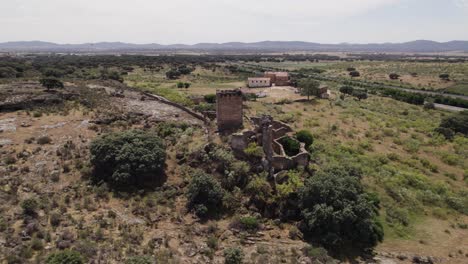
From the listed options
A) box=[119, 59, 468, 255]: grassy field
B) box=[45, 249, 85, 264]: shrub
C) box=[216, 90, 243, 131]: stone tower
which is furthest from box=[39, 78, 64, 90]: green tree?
box=[45, 249, 85, 264]: shrub

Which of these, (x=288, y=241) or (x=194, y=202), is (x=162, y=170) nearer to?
(x=194, y=202)

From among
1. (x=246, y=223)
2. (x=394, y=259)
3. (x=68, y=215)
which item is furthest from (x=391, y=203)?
(x=68, y=215)

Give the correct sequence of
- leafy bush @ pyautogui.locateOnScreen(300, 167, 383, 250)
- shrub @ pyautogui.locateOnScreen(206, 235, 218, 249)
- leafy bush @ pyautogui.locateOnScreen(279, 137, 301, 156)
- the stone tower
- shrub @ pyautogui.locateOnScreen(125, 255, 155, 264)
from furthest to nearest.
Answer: the stone tower, leafy bush @ pyautogui.locateOnScreen(279, 137, 301, 156), leafy bush @ pyautogui.locateOnScreen(300, 167, 383, 250), shrub @ pyautogui.locateOnScreen(206, 235, 218, 249), shrub @ pyautogui.locateOnScreen(125, 255, 155, 264)

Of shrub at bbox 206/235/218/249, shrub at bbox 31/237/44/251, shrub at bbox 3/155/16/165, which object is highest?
shrub at bbox 3/155/16/165

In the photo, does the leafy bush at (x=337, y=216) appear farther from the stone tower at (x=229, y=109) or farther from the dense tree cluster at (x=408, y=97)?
the dense tree cluster at (x=408, y=97)

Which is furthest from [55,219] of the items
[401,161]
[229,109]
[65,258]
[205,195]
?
[401,161]

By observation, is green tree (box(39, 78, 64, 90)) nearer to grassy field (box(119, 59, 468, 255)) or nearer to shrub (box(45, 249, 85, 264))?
grassy field (box(119, 59, 468, 255))
